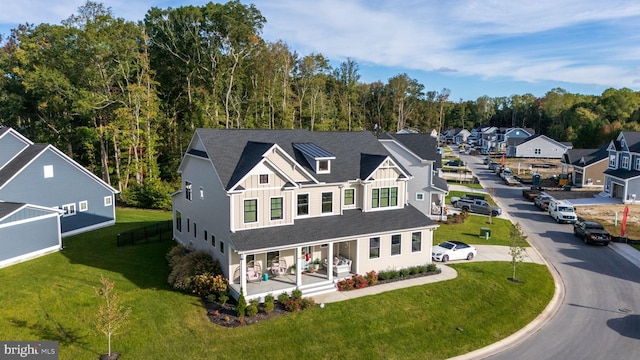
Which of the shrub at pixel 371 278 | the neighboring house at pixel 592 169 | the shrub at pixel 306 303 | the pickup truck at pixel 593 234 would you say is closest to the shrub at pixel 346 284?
the shrub at pixel 371 278

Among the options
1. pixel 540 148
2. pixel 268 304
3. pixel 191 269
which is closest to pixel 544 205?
pixel 268 304

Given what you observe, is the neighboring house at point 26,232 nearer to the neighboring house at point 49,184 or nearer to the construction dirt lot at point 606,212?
the neighboring house at point 49,184

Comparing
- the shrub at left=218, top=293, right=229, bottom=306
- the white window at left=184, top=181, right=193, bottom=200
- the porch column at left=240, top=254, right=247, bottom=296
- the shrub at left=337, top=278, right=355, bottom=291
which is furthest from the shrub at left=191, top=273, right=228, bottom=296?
the white window at left=184, top=181, right=193, bottom=200

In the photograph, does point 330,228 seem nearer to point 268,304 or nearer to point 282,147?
point 268,304

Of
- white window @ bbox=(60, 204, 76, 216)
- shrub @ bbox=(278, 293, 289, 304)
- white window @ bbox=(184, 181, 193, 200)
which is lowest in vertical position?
shrub @ bbox=(278, 293, 289, 304)

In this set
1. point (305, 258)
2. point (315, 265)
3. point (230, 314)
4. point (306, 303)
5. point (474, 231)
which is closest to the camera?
point (230, 314)

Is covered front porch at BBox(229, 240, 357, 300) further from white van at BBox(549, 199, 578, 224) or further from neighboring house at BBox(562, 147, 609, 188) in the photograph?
neighboring house at BBox(562, 147, 609, 188)
